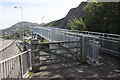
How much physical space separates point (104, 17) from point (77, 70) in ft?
26.1

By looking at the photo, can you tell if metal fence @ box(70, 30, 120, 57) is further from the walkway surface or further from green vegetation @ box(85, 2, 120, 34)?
green vegetation @ box(85, 2, 120, 34)

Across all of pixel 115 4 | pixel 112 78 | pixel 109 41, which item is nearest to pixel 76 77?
pixel 112 78

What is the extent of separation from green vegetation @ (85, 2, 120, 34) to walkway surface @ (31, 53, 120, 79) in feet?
16.2

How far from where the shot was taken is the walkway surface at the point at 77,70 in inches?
227

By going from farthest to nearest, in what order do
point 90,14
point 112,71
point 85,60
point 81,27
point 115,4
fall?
point 81,27, point 90,14, point 115,4, point 85,60, point 112,71

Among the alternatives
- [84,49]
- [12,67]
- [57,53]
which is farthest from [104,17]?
[12,67]

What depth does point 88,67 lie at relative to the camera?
684 centimetres

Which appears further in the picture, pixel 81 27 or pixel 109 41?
pixel 81 27

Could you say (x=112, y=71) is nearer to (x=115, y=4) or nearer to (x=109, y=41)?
(x=109, y=41)

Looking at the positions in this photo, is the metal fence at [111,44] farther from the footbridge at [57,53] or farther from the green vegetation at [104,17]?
the green vegetation at [104,17]

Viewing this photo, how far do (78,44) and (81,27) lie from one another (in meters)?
12.9

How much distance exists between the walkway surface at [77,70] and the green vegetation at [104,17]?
4.93 m

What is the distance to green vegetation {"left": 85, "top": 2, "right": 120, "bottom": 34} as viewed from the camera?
11602 millimetres

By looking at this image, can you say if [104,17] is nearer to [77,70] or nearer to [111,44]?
[111,44]
